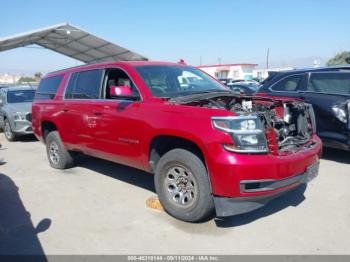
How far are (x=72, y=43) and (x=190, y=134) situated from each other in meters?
18.8

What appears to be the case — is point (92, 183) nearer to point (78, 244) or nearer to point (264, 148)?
point (78, 244)

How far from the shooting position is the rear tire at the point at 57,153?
657 cm

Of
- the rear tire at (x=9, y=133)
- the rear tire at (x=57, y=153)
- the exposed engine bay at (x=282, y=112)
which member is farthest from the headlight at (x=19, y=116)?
the exposed engine bay at (x=282, y=112)

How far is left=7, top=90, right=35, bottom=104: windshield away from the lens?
11281 millimetres

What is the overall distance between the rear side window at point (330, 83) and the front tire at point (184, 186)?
13.0 feet

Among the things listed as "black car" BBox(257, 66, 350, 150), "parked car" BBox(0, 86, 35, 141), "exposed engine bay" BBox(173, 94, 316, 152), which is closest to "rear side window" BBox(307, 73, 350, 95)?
"black car" BBox(257, 66, 350, 150)

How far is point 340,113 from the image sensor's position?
6.30 m

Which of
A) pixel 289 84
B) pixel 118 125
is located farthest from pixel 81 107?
pixel 289 84

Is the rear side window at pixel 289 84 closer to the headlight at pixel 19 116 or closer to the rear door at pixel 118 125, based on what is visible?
the rear door at pixel 118 125

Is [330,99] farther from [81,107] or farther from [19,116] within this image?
[19,116]

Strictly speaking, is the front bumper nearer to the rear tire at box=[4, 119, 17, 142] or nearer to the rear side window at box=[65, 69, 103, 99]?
the rear side window at box=[65, 69, 103, 99]

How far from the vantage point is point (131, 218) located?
4.38 metres

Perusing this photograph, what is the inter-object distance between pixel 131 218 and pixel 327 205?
250cm

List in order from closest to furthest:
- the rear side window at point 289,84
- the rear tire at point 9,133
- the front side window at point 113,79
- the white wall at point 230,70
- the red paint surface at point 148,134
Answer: the red paint surface at point 148,134, the front side window at point 113,79, the rear side window at point 289,84, the rear tire at point 9,133, the white wall at point 230,70
